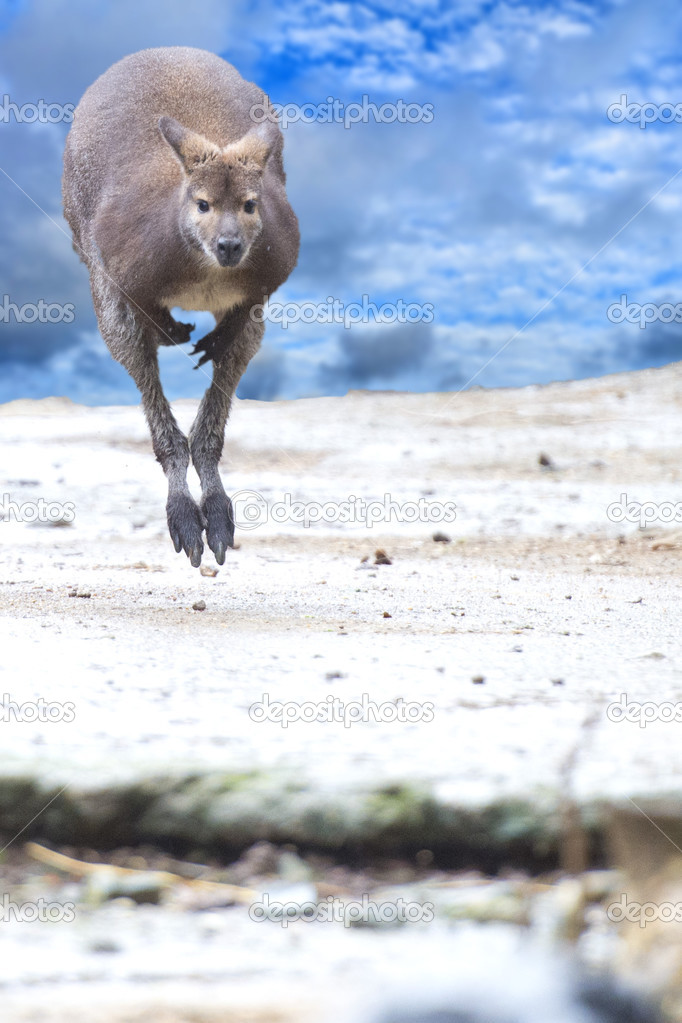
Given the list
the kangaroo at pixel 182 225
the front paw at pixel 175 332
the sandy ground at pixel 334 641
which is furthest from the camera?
the front paw at pixel 175 332

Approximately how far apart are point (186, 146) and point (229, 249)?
2.22 ft

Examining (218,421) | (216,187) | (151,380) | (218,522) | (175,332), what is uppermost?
(216,187)

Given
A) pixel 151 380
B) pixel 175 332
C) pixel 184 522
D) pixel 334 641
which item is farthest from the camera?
pixel 151 380

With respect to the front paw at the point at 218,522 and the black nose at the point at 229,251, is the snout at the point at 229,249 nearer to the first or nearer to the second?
the black nose at the point at 229,251

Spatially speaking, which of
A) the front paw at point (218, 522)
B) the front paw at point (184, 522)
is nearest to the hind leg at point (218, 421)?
the front paw at point (218, 522)

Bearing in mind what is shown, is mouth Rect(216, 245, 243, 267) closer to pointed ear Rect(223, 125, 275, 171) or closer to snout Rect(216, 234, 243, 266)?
snout Rect(216, 234, 243, 266)

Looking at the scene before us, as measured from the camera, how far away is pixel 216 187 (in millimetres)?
5824

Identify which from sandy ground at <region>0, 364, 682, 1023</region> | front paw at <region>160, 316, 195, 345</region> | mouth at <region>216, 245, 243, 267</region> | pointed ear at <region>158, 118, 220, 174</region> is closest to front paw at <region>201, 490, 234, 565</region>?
sandy ground at <region>0, 364, 682, 1023</region>

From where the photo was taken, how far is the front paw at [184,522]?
6.33m

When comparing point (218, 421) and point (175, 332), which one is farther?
point (218, 421)

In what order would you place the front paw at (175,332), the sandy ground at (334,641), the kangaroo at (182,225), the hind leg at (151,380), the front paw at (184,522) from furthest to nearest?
the front paw at (175,332)
the hind leg at (151,380)
the front paw at (184,522)
the kangaroo at (182,225)
the sandy ground at (334,641)

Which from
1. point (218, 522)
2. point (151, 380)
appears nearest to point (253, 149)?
point (151, 380)

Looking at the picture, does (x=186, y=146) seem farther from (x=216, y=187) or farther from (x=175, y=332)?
(x=175, y=332)

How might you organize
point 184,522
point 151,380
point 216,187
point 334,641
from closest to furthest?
point 334,641
point 216,187
point 184,522
point 151,380
